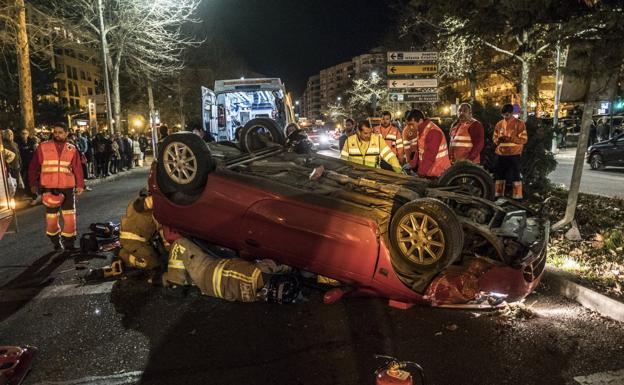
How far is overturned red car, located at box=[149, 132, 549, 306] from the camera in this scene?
11.8 ft

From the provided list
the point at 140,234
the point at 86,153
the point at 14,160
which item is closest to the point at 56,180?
the point at 140,234

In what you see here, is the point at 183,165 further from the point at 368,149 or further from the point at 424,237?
the point at 368,149

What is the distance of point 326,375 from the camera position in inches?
119

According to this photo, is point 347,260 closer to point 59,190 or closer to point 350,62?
point 59,190

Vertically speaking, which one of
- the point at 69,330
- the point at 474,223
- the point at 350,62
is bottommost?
the point at 69,330

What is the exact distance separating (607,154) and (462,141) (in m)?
10.3

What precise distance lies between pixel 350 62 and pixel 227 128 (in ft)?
504

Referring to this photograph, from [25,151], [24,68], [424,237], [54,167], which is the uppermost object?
[24,68]

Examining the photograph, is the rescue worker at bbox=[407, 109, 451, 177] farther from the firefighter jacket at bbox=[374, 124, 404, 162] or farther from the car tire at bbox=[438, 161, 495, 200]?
the firefighter jacket at bbox=[374, 124, 404, 162]

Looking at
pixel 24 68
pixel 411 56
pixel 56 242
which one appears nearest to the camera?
pixel 56 242

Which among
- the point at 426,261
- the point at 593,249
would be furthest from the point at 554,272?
the point at 426,261

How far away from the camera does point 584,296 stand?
413cm

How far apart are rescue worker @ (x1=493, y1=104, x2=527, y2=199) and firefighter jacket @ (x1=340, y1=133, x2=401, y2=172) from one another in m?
2.05

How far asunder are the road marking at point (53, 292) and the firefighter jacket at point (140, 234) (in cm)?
37
